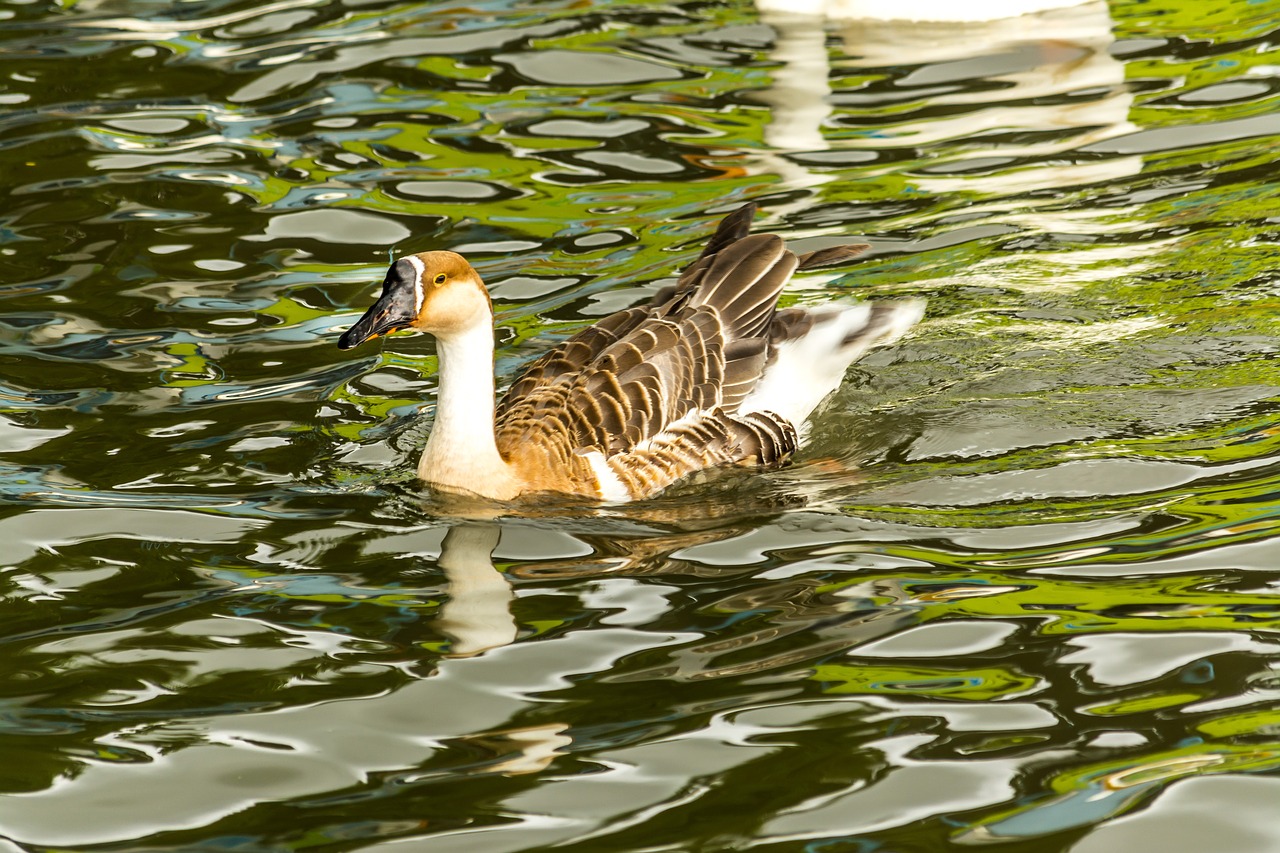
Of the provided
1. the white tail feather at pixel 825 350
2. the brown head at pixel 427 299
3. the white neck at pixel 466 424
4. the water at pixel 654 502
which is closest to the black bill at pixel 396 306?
the brown head at pixel 427 299

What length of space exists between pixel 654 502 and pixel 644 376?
683mm

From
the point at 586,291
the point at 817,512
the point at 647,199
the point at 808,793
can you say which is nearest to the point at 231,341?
the point at 586,291

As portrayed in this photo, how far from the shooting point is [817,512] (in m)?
7.40

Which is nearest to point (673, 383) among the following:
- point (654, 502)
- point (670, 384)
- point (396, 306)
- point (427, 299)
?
point (670, 384)

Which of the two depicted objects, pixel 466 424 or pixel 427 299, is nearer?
pixel 427 299

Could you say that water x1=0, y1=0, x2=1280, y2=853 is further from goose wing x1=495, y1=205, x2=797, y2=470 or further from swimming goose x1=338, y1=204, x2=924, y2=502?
goose wing x1=495, y1=205, x2=797, y2=470

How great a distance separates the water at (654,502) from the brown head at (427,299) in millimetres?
873

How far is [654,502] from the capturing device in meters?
7.90

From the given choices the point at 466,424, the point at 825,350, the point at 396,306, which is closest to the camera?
the point at 396,306

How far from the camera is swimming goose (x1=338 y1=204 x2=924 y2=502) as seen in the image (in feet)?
25.6

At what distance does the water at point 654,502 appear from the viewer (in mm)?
5297

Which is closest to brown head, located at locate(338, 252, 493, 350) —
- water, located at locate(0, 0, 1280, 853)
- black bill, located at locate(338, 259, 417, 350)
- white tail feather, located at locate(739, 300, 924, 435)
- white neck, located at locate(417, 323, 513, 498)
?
black bill, located at locate(338, 259, 417, 350)

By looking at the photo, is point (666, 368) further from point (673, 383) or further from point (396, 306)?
point (396, 306)

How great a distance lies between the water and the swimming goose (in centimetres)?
25
